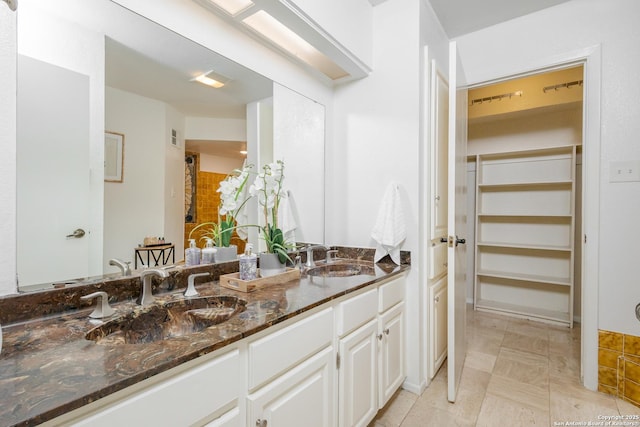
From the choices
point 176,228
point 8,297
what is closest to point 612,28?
point 176,228

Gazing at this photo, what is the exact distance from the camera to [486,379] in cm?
202

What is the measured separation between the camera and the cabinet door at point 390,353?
62.2 inches

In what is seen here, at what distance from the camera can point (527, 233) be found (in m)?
3.22

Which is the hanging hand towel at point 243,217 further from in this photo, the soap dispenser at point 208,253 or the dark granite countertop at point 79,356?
the dark granite countertop at point 79,356

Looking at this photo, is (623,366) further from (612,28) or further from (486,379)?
(612,28)

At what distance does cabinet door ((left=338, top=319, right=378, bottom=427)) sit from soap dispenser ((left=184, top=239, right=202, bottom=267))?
77cm

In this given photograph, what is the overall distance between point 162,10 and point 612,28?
2570 mm

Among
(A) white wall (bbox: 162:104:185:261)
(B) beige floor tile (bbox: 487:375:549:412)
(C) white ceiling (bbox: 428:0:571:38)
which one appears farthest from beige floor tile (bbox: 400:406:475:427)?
(C) white ceiling (bbox: 428:0:571:38)

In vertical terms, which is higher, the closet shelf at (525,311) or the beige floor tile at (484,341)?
the closet shelf at (525,311)

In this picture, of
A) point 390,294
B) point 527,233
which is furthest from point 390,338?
point 527,233

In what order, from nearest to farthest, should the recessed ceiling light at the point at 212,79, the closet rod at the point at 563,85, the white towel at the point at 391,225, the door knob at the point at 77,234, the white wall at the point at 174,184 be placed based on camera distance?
the door knob at the point at 77,234, the white wall at the point at 174,184, the recessed ceiling light at the point at 212,79, the white towel at the point at 391,225, the closet rod at the point at 563,85

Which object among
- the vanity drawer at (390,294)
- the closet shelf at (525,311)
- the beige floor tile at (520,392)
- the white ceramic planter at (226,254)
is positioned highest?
the white ceramic planter at (226,254)

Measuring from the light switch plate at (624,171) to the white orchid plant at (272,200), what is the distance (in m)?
2.02

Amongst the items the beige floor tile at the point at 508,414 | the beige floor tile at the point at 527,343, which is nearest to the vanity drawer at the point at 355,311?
the beige floor tile at the point at 508,414
